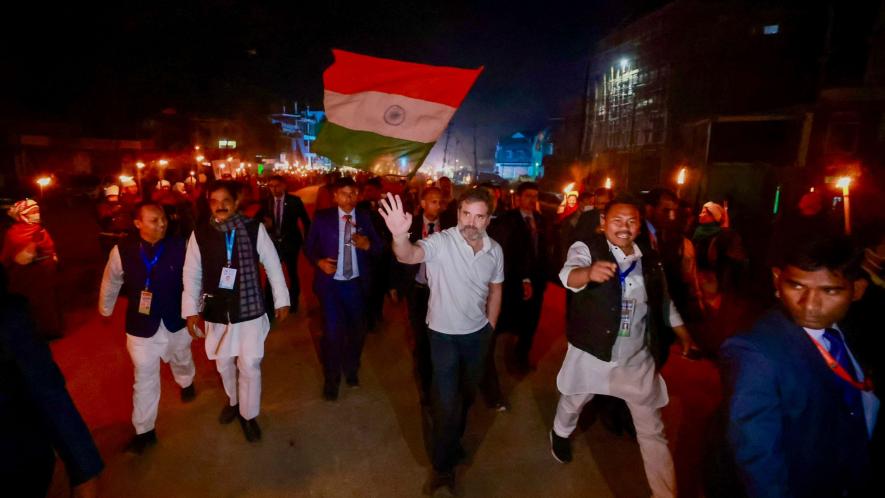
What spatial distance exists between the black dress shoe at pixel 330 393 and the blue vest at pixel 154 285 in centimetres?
152

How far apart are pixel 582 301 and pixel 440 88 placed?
7.90 ft

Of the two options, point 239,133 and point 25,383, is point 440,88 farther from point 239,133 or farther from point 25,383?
point 239,133

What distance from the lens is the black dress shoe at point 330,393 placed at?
4758 millimetres

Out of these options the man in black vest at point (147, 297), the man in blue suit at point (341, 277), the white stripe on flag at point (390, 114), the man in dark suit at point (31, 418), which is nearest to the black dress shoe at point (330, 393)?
the man in blue suit at point (341, 277)

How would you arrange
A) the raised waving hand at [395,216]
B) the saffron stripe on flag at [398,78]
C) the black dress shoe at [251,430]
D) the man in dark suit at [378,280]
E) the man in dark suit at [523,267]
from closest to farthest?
the raised waving hand at [395,216] < the black dress shoe at [251,430] < the saffron stripe on flag at [398,78] < the man in dark suit at [523,267] < the man in dark suit at [378,280]

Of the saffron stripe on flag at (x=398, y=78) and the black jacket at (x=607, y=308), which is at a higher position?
the saffron stripe on flag at (x=398, y=78)

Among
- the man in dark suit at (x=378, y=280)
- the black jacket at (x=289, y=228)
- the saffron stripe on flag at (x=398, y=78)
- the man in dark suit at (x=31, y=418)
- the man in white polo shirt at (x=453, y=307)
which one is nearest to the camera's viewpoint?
the man in dark suit at (x=31, y=418)

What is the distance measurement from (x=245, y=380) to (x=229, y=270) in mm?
933

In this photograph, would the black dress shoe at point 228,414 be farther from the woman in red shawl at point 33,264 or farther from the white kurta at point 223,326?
the woman in red shawl at point 33,264

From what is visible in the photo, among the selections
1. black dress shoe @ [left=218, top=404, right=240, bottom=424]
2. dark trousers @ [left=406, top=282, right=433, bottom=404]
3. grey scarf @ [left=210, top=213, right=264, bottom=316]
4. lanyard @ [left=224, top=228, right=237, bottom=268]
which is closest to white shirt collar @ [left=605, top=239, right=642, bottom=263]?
dark trousers @ [left=406, top=282, right=433, bottom=404]

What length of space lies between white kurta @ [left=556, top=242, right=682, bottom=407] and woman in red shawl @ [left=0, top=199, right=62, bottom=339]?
6.04 meters

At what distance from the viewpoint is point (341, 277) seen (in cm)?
483

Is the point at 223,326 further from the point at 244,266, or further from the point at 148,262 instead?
the point at 148,262

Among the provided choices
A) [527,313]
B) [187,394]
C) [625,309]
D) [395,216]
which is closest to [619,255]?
[625,309]
